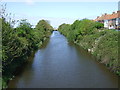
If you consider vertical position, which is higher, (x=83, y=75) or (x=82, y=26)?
(x=82, y=26)

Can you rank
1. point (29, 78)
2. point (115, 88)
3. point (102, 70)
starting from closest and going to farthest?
point (115, 88)
point (29, 78)
point (102, 70)

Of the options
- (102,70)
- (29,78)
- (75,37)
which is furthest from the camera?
(75,37)

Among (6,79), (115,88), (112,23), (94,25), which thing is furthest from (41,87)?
(112,23)

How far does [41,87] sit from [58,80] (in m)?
2.30

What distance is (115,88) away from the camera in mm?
16266

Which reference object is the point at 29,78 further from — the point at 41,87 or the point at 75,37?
the point at 75,37

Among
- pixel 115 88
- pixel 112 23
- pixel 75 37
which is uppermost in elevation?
pixel 112 23

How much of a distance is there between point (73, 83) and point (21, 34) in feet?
46.6

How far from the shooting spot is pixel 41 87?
16469mm

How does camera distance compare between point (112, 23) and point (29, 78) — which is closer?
point (29, 78)

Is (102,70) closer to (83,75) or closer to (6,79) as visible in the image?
(83,75)

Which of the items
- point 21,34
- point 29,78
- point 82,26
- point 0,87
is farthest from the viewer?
point 82,26

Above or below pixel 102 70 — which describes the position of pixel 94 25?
above

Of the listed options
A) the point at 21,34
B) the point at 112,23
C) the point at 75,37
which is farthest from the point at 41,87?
the point at 112,23
